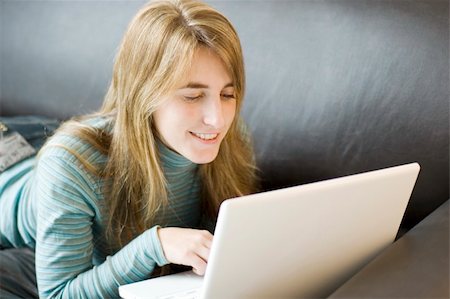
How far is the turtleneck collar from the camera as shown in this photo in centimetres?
123

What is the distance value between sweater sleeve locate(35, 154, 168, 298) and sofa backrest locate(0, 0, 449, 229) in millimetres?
443

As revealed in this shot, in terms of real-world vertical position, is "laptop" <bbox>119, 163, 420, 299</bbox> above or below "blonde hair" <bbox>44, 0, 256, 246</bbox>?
below

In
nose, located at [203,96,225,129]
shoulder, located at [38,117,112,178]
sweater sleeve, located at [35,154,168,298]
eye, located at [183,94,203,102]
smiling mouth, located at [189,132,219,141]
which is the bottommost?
sweater sleeve, located at [35,154,168,298]

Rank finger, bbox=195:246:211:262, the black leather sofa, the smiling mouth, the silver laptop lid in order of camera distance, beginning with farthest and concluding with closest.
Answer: the black leather sofa < the smiling mouth < finger, bbox=195:246:211:262 < the silver laptop lid

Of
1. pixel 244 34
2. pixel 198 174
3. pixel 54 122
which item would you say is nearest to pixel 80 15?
pixel 54 122

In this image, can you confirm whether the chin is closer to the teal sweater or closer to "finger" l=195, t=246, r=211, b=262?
the teal sweater

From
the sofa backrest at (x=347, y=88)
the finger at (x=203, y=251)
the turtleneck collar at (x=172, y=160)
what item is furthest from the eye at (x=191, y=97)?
the sofa backrest at (x=347, y=88)

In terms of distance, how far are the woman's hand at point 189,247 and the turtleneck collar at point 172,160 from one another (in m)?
0.20

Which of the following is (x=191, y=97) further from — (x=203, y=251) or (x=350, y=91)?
(x=350, y=91)

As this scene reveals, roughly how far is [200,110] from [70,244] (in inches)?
11.9

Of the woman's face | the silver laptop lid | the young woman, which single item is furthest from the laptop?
the woman's face

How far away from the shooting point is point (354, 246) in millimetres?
1035

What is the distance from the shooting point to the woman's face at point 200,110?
3.65ft

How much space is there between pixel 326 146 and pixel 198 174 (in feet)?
0.84
